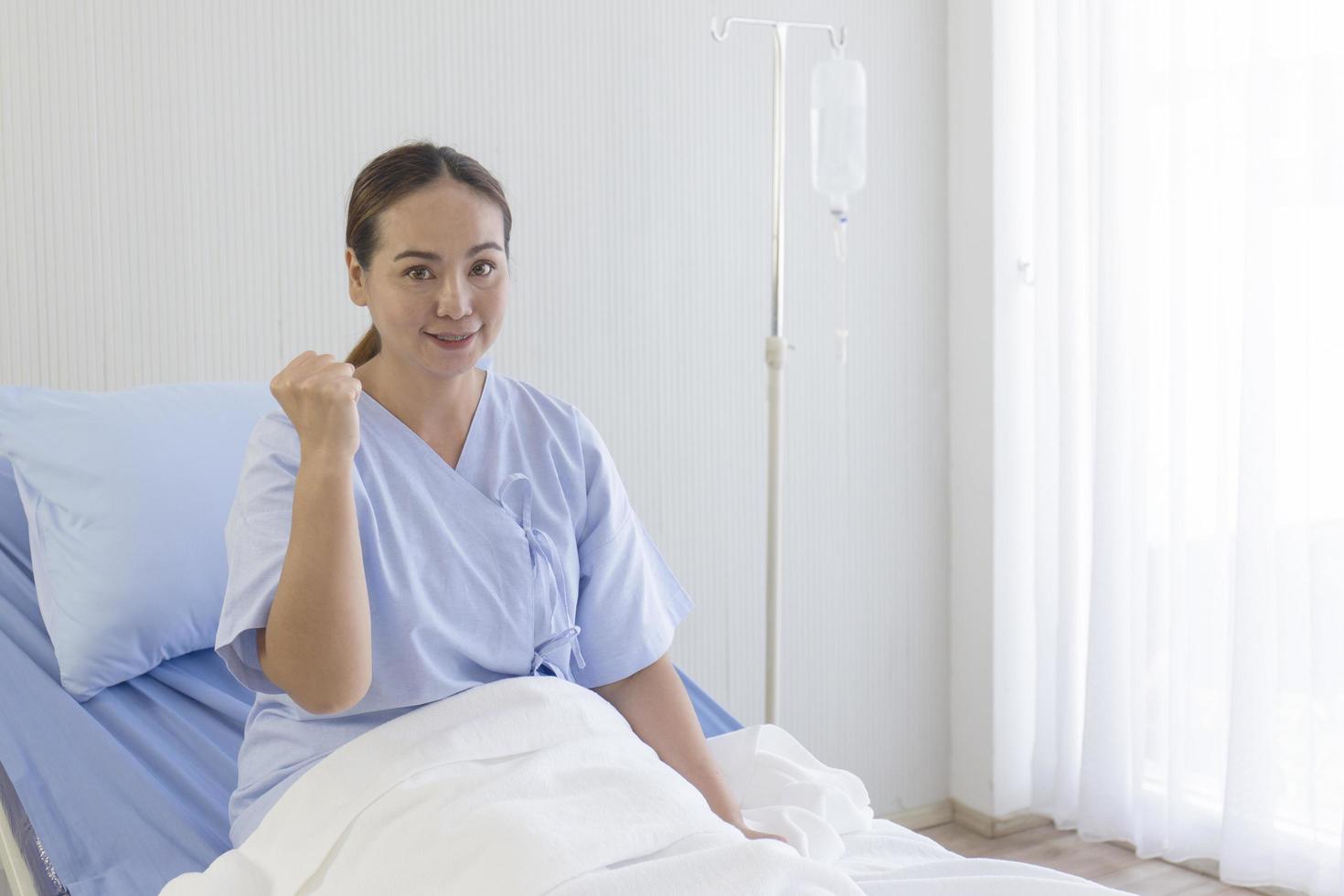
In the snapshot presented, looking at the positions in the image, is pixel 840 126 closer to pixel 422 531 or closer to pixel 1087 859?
pixel 422 531

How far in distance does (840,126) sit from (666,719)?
3.91 ft

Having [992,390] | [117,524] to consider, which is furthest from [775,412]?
[117,524]

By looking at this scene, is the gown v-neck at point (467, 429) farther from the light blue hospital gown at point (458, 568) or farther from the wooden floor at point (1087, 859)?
the wooden floor at point (1087, 859)

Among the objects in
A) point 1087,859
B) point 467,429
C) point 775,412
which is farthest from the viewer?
point 1087,859

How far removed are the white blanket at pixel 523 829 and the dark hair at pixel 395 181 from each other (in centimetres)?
42

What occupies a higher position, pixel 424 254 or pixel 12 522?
pixel 424 254

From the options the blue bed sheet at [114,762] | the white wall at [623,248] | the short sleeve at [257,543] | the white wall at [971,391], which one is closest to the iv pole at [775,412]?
the white wall at [623,248]

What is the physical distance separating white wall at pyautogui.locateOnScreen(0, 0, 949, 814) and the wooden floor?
165 mm

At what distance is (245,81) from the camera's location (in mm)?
2018

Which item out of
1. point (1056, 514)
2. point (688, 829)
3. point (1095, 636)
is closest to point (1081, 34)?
point (1056, 514)

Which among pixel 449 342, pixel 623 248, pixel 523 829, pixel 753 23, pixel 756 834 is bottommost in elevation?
pixel 756 834

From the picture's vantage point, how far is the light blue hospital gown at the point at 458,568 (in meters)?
1.22

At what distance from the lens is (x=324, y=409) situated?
1151 millimetres

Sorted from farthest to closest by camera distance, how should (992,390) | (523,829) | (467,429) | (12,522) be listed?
(992,390)
(12,522)
(467,429)
(523,829)
